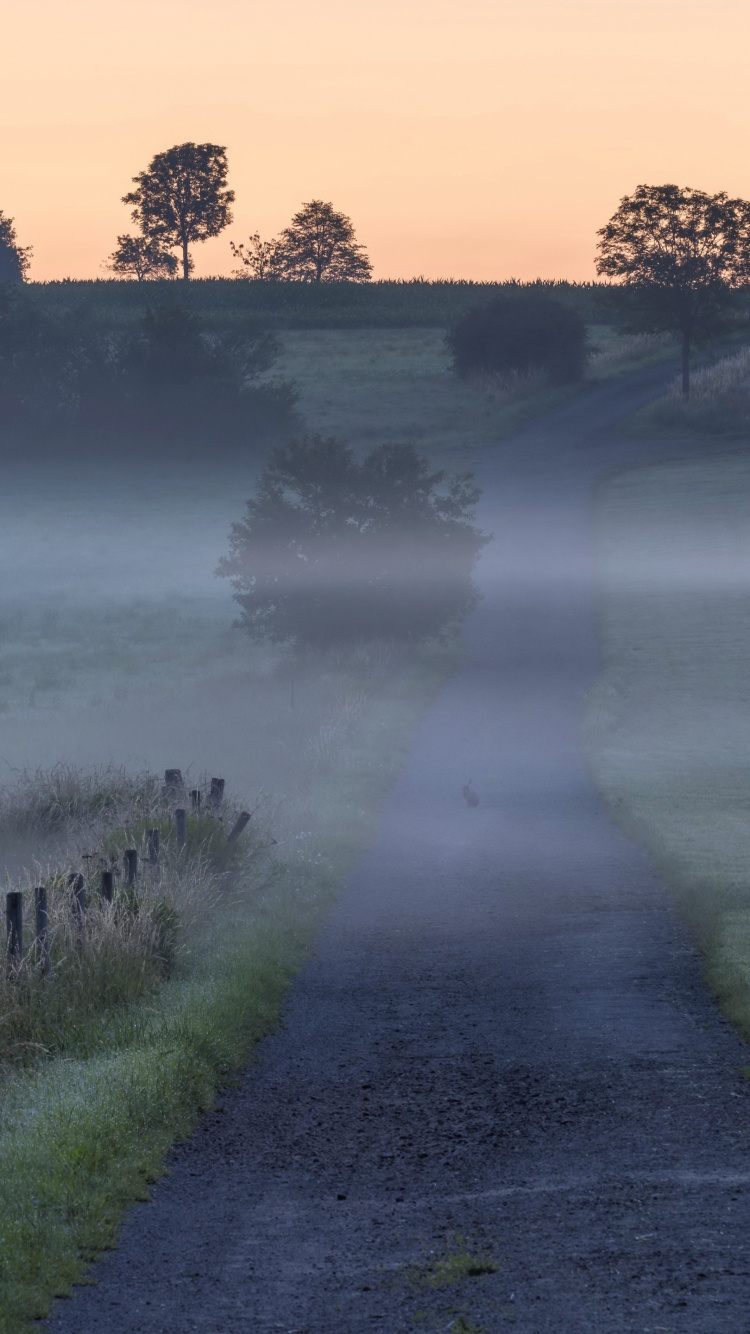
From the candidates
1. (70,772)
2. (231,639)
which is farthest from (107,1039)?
(231,639)

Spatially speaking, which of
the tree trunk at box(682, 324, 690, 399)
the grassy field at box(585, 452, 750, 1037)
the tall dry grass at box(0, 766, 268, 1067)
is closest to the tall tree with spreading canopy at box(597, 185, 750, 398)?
the tree trunk at box(682, 324, 690, 399)

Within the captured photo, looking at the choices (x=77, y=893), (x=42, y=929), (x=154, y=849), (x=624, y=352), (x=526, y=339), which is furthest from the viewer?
(x=624, y=352)

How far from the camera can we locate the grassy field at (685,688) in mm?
16281

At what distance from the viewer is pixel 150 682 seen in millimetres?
35906

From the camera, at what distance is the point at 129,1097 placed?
8.66 meters

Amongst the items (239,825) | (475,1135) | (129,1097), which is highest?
(129,1097)

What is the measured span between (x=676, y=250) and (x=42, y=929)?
53911 mm

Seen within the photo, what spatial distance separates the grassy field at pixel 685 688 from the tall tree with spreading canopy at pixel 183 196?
67.6 meters

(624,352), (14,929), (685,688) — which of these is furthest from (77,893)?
(624,352)

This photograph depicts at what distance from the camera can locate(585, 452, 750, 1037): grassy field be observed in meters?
16.3

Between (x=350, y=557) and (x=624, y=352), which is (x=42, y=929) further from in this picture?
(x=624, y=352)

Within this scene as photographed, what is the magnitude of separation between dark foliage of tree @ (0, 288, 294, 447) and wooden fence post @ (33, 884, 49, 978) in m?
51.6

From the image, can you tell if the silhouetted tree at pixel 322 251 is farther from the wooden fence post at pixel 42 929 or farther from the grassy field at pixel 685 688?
the wooden fence post at pixel 42 929

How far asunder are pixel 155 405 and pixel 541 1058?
183 feet
